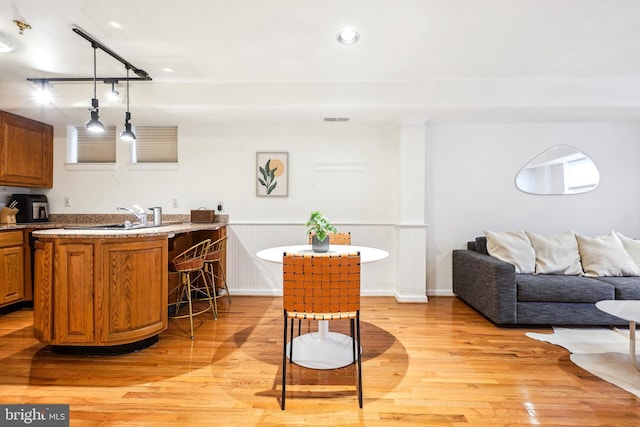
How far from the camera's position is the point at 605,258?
323cm

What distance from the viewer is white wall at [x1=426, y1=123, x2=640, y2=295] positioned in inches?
158

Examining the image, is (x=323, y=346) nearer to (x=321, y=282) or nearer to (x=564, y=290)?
(x=321, y=282)

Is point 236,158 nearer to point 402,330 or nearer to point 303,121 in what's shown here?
point 303,121

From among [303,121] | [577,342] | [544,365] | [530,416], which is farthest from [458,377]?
[303,121]

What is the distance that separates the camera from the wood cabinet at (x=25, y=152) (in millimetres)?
3451

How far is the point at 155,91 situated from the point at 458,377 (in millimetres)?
3919

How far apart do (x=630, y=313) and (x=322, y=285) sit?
2239 millimetres

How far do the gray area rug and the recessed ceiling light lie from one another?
9.88ft

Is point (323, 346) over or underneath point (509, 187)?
underneath

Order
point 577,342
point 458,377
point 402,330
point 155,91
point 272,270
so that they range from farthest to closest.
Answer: point 272,270 → point 155,91 → point 402,330 → point 577,342 → point 458,377

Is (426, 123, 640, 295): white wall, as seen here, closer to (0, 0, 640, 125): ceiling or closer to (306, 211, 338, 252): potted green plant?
(0, 0, 640, 125): ceiling

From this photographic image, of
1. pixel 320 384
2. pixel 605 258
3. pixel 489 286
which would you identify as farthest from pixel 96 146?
pixel 605 258

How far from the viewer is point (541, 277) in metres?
3.09

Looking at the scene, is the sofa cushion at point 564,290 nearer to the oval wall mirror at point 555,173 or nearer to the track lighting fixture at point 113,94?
the oval wall mirror at point 555,173
